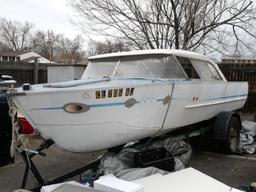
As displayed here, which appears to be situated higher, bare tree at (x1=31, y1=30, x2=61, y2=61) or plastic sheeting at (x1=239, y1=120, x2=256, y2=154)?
bare tree at (x1=31, y1=30, x2=61, y2=61)

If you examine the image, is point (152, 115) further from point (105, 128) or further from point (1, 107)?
point (1, 107)

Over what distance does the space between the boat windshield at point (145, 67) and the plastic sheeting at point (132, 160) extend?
116cm

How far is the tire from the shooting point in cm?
565

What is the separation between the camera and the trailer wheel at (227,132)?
5.55 metres

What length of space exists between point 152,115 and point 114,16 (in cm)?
853

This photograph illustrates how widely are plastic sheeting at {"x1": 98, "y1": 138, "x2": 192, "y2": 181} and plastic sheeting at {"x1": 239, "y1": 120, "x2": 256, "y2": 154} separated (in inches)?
71.2

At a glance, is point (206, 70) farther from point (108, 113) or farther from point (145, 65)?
point (108, 113)

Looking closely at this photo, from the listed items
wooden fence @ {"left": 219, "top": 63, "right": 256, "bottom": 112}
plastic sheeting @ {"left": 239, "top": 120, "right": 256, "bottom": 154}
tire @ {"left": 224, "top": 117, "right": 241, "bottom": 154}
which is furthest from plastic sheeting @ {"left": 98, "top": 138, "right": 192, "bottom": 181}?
wooden fence @ {"left": 219, "top": 63, "right": 256, "bottom": 112}

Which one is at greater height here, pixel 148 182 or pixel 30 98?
pixel 30 98

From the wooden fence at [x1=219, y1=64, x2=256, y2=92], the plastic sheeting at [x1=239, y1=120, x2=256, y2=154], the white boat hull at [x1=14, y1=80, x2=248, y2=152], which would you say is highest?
the wooden fence at [x1=219, y1=64, x2=256, y2=92]

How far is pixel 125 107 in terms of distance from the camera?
389cm

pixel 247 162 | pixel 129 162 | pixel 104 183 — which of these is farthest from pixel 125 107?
pixel 247 162

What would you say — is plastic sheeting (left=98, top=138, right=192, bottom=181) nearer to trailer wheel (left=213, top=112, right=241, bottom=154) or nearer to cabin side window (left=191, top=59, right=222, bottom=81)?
trailer wheel (left=213, top=112, right=241, bottom=154)

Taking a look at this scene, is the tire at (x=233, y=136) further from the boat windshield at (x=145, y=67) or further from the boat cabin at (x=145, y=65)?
the boat windshield at (x=145, y=67)
